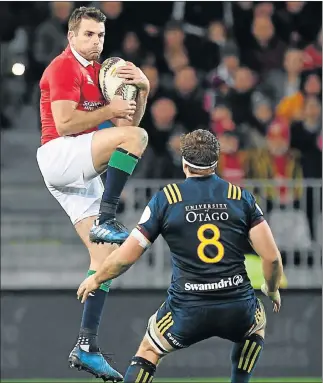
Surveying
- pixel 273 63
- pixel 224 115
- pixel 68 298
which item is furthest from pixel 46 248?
pixel 273 63

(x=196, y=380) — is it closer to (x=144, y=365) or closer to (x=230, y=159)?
(x=230, y=159)

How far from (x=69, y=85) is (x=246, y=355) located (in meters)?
2.31

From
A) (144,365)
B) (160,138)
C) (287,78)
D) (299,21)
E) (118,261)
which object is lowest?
(144,365)

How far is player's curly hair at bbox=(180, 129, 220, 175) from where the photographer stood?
8.63m

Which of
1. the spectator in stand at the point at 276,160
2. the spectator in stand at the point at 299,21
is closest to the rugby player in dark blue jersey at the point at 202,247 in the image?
the spectator in stand at the point at 276,160

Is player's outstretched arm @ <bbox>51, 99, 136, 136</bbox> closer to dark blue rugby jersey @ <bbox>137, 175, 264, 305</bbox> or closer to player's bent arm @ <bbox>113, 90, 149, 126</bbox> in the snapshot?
player's bent arm @ <bbox>113, 90, 149, 126</bbox>

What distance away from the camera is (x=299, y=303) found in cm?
1432

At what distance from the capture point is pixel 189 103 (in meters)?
14.0

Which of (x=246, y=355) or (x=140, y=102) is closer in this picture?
(x=140, y=102)

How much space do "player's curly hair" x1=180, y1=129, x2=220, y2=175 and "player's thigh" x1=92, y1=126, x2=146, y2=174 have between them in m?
0.35

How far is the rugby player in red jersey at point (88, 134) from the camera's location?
873 centimetres

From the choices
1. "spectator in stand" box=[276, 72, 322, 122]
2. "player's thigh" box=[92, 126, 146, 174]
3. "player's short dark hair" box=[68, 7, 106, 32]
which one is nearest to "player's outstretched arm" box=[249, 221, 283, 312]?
"player's thigh" box=[92, 126, 146, 174]

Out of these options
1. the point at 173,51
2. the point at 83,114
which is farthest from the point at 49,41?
the point at 83,114

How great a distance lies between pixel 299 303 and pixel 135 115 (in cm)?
592
